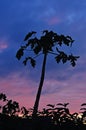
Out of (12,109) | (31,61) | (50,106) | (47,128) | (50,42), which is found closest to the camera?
(47,128)

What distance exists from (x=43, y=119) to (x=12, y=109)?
3.17m

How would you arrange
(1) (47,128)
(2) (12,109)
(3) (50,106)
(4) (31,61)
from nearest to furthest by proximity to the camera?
1. (1) (47,128)
2. (3) (50,106)
3. (2) (12,109)
4. (4) (31,61)

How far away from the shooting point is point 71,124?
20.9 ft

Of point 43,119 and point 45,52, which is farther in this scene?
point 45,52

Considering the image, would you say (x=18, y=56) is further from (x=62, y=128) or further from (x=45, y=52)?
(x=62, y=128)

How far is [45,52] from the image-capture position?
27.0 metres

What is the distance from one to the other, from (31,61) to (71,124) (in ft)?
71.4

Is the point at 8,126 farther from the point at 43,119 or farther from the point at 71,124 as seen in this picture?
the point at 71,124

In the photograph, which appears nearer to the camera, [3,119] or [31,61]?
[3,119]

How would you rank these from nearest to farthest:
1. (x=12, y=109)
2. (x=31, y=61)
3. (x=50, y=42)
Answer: (x=12, y=109), (x=50, y=42), (x=31, y=61)

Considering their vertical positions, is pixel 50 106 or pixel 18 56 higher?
pixel 18 56

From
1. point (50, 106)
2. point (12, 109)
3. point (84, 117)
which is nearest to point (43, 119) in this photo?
point (50, 106)

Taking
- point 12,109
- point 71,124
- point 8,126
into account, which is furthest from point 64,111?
point 12,109

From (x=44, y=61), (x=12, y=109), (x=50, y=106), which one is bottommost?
(x=50, y=106)
